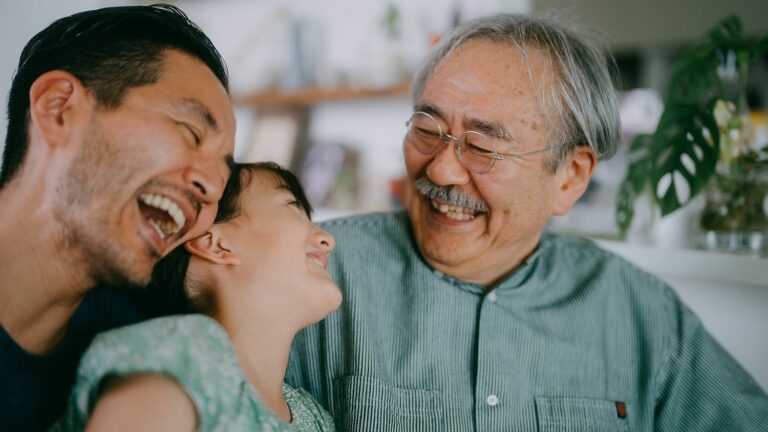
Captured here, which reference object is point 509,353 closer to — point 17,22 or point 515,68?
point 515,68

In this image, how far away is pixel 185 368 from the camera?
2.72ft

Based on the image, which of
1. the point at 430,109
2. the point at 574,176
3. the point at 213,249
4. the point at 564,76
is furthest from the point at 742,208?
the point at 213,249

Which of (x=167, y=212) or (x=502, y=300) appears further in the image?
(x=502, y=300)

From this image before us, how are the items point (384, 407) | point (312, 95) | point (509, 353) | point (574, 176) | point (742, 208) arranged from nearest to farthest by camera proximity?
point (384, 407) < point (509, 353) < point (574, 176) < point (742, 208) < point (312, 95)

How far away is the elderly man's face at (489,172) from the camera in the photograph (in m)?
1.33

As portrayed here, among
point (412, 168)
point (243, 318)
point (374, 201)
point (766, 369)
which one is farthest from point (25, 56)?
point (374, 201)

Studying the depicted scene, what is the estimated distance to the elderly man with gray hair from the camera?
4.25 ft

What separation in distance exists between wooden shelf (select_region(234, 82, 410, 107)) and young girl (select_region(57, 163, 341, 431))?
1.99 m

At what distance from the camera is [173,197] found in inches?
32.6

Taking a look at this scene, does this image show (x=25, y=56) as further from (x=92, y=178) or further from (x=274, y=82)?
(x=274, y=82)

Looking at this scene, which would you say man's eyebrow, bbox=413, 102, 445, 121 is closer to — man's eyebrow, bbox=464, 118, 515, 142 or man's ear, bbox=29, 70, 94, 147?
man's eyebrow, bbox=464, 118, 515, 142

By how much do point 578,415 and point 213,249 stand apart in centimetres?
87

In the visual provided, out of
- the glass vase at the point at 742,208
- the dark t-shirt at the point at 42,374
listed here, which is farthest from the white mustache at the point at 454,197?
the glass vase at the point at 742,208

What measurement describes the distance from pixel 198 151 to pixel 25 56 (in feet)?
0.96
